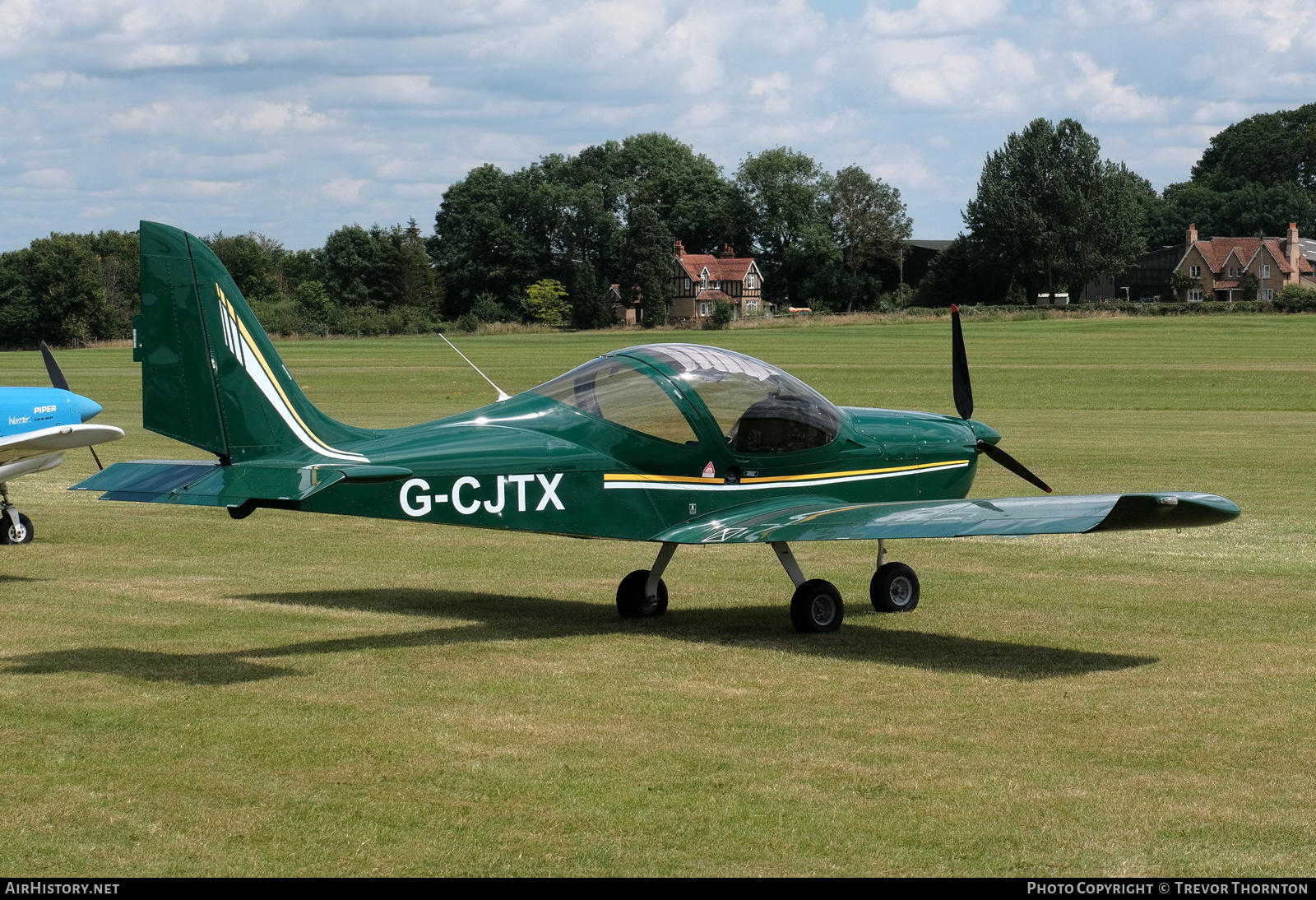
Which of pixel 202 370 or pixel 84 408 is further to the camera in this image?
pixel 84 408

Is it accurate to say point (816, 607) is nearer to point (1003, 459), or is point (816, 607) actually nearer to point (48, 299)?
point (1003, 459)

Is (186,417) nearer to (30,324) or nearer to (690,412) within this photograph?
(690,412)

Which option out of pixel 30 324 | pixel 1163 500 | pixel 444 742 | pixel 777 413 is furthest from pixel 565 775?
pixel 30 324

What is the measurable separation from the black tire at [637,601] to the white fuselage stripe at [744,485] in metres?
0.91

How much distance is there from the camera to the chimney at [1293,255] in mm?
125875

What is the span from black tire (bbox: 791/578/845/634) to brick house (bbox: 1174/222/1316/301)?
121m

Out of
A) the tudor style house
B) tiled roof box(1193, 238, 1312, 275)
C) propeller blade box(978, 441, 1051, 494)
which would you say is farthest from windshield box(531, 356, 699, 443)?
tiled roof box(1193, 238, 1312, 275)

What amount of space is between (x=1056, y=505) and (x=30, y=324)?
80851mm

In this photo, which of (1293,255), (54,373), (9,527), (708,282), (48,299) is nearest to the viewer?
(9,527)

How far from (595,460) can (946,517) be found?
87.8 inches

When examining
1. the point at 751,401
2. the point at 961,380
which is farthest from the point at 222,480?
the point at 961,380

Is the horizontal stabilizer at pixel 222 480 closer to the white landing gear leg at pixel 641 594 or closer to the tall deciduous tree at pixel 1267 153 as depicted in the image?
the white landing gear leg at pixel 641 594

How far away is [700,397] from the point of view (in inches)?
Result: 400

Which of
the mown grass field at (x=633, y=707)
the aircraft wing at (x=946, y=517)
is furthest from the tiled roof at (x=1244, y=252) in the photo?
the aircraft wing at (x=946, y=517)
